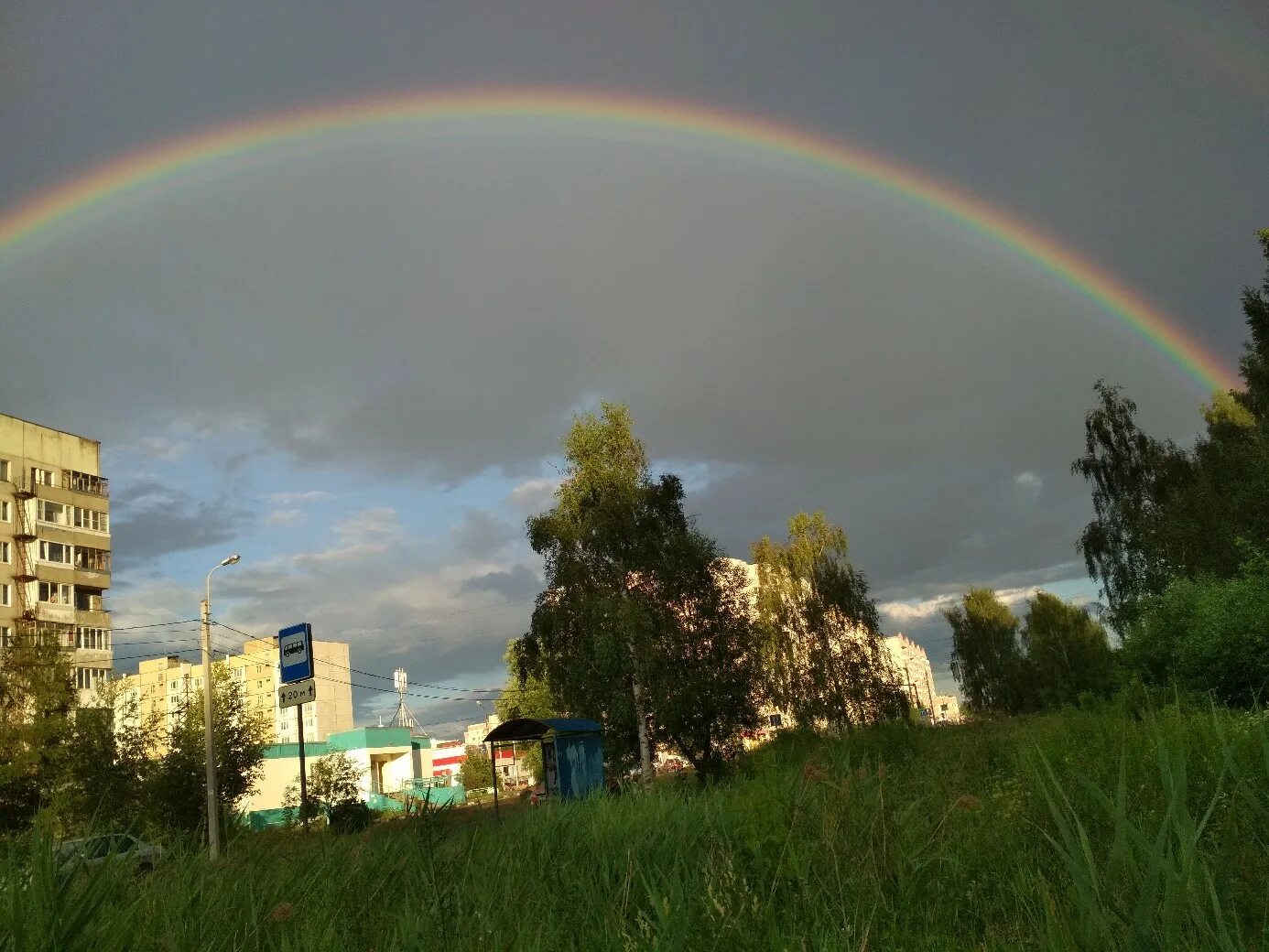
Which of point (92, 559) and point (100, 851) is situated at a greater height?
point (92, 559)

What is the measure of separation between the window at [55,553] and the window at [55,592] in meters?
1.53

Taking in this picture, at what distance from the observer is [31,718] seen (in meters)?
37.7

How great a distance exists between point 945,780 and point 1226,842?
23.7 feet

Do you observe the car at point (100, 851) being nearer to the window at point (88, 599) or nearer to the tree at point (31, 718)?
the tree at point (31, 718)

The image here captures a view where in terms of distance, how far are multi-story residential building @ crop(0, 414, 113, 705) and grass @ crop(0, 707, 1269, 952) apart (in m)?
62.0

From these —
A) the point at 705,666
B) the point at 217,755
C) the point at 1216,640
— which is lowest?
the point at 1216,640

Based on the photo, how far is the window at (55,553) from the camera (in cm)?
6159

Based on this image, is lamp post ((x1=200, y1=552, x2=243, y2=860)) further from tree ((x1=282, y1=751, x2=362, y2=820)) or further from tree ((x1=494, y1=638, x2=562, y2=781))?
tree ((x1=494, y1=638, x2=562, y2=781))

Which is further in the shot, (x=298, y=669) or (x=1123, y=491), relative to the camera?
(x=1123, y=491)

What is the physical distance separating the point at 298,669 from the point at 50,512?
57.8m

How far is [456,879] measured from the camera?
4.66 m

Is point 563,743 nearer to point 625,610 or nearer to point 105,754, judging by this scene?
point 625,610

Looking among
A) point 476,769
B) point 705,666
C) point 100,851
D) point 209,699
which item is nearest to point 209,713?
point 209,699

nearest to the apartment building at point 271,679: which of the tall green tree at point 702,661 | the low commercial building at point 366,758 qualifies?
the low commercial building at point 366,758
